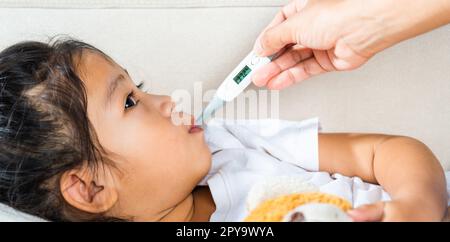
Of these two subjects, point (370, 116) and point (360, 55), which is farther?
point (370, 116)

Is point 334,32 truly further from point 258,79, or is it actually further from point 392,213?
point 392,213

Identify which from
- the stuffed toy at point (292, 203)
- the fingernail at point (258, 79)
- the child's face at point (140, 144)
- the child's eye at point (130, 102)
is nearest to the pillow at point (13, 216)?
the child's face at point (140, 144)

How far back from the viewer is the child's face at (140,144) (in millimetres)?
888

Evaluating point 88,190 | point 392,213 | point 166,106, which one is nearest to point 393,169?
point 392,213

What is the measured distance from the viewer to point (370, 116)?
1139 millimetres

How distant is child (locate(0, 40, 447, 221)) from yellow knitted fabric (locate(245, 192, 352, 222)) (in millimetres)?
74

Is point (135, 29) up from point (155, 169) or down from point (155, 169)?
up

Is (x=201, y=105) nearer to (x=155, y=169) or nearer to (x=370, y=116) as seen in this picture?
(x=155, y=169)

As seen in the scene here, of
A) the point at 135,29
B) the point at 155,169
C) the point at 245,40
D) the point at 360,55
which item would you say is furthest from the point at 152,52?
the point at 360,55

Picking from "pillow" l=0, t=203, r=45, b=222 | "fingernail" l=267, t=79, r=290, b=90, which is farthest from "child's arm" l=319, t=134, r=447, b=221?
"pillow" l=0, t=203, r=45, b=222

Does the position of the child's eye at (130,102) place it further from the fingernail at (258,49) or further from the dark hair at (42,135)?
the fingernail at (258,49)

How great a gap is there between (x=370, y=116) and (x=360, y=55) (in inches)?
8.4
